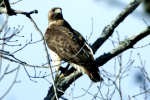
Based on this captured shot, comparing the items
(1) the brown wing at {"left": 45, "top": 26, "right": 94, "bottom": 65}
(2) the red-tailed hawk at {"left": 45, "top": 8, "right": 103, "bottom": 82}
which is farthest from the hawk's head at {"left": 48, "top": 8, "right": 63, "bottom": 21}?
(1) the brown wing at {"left": 45, "top": 26, "right": 94, "bottom": 65}

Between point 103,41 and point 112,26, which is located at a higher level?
point 112,26

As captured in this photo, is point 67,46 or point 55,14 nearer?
point 67,46

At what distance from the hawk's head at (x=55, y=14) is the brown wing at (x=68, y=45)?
0.63m

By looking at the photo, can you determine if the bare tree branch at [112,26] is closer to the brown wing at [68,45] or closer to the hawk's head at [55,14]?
the brown wing at [68,45]

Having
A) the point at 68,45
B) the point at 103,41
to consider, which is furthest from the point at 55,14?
the point at 103,41

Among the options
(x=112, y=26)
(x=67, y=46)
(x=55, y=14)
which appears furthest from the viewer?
(x=55, y=14)

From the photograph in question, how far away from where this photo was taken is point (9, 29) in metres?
3.80

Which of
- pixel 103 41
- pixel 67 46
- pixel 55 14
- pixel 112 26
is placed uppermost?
pixel 112 26

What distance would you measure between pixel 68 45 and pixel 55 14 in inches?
70.5

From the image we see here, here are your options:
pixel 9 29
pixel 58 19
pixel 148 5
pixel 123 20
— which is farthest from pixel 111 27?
pixel 148 5

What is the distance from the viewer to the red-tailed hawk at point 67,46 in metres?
4.97

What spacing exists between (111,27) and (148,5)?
3.66 metres

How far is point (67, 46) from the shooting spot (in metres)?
5.65

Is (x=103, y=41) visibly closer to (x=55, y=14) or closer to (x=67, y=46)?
(x=67, y=46)
